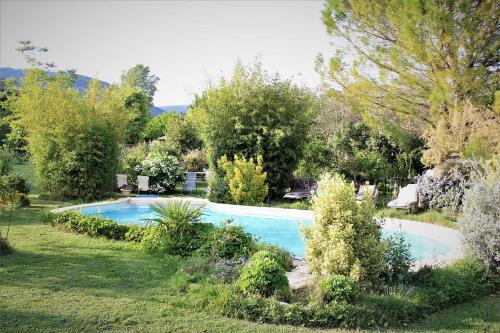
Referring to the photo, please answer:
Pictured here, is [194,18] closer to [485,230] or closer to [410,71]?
[410,71]

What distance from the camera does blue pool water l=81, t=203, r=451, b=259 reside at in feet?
31.0

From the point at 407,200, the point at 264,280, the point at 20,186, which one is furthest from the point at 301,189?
the point at 264,280

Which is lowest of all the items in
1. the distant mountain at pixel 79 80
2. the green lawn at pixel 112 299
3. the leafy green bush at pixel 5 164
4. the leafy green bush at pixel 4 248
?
the green lawn at pixel 112 299

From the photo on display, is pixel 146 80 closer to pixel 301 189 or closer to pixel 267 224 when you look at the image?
pixel 301 189

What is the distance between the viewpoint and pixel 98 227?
9156mm

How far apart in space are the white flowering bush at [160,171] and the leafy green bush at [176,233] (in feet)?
28.0

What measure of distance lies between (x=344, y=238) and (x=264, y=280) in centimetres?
127

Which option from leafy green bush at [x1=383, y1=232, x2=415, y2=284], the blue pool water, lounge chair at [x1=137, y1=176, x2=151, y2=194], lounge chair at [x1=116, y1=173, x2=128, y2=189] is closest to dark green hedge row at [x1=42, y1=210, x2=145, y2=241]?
the blue pool water

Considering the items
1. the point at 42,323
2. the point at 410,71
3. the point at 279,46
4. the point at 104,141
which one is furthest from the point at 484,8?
the point at 42,323

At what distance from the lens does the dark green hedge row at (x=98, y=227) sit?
8812 millimetres

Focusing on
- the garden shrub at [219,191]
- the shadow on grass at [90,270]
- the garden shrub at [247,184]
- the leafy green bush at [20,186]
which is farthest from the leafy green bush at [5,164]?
the shadow on grass at [90,270]

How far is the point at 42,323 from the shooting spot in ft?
15.1

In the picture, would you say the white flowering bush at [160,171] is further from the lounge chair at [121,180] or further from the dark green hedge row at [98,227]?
the dark green hedge row at [98,227]

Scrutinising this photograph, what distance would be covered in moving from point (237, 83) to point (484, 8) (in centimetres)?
800
